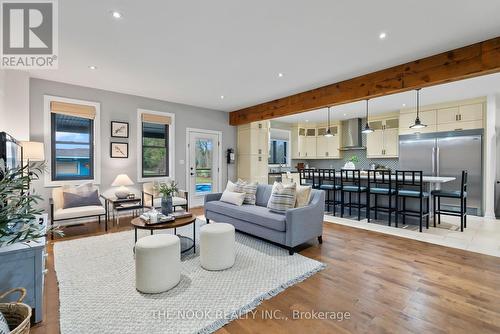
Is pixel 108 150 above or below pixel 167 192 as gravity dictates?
above

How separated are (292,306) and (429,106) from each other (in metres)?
6.24

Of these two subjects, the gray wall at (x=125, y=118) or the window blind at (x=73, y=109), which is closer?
the gray wall at (x=125, y=118)

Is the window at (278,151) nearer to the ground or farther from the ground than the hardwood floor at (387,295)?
farther from the ground

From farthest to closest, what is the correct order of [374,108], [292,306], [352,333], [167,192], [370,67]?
1. [374,108]
2. [370,67]
3. [167,192]
4. [292,306]
5. [352,333]

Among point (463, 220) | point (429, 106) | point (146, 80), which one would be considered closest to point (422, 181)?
point (463, 220)

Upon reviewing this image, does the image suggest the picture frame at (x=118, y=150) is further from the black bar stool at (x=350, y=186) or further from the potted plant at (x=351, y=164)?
the potted plant at (x=351, y=164)

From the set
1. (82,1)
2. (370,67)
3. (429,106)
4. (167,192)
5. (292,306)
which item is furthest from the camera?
(429,106)

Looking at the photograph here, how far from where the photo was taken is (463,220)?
4520 mm

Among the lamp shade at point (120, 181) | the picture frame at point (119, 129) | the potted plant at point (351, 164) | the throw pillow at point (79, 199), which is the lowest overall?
the throw pillow at point (79, 199)

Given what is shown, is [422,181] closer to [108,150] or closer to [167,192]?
[167,192]

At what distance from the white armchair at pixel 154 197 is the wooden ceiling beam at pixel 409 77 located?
2954mm

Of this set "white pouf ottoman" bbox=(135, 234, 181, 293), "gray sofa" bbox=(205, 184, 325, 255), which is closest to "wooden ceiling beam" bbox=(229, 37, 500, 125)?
"gray sofa" bbox=(205, 184, 325, 255)

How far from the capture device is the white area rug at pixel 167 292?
6.14 ft

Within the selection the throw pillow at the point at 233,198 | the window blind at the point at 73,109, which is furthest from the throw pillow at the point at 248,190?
the window blind at the point at 73,109
